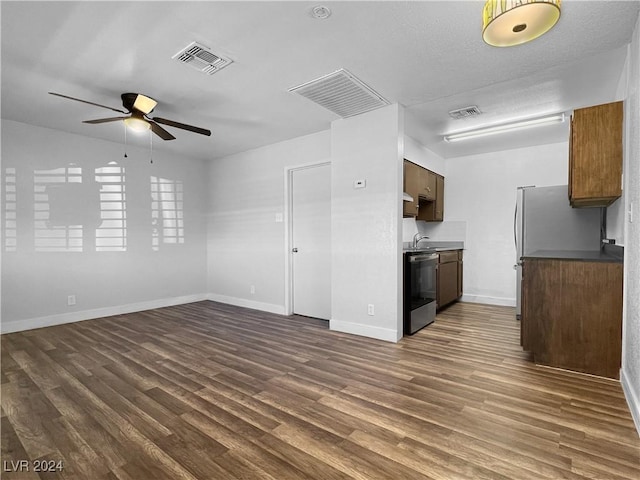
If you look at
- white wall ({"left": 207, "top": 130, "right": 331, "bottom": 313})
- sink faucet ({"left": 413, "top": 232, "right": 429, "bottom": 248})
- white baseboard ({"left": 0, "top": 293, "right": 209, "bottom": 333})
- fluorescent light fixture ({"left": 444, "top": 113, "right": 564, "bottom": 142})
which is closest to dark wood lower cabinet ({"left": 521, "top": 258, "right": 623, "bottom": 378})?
fluorescent light fixture ({"left": 444, "top": 113, "right": 564, "bottom": 142})

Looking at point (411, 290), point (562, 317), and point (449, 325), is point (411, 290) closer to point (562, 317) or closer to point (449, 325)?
point (449, 325)

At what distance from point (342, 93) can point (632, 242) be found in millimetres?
2632

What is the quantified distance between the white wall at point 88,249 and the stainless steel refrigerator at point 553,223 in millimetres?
5224

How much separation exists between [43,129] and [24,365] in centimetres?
306

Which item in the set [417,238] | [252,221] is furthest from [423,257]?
[252,221]

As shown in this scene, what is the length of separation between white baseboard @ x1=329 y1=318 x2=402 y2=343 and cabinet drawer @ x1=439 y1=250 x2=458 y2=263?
1.69 metres

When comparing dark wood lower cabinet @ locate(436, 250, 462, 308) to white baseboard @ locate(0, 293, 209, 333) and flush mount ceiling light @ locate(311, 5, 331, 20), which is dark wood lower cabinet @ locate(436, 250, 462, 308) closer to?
flush mount ceiling light @ locate(311, 5, 331, 20)

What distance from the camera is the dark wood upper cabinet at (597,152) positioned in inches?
99.0

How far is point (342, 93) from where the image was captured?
3170 millimetres

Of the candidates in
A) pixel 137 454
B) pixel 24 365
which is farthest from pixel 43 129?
pixel 137 454

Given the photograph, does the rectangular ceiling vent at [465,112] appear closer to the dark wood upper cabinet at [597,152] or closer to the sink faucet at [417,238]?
the dark wood upper cabinet at [597,152]

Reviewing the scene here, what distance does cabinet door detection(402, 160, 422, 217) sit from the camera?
4.18m

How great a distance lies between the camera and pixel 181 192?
562cm

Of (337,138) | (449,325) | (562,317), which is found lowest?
(449,325)
